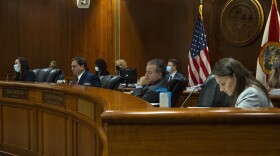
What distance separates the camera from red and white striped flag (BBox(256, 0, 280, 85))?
6.04 m

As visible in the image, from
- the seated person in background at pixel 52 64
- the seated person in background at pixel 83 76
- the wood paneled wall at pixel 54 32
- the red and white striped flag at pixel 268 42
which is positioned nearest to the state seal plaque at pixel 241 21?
the red and white striped flag at pixel 268 42

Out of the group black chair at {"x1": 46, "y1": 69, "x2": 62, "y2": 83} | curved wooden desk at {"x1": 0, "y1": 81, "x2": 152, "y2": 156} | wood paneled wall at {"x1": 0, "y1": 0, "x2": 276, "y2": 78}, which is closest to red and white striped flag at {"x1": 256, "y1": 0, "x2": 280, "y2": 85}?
wood paneled wall at {"x1": 0, "y1": 0, "x2": 276, "y2": 78}

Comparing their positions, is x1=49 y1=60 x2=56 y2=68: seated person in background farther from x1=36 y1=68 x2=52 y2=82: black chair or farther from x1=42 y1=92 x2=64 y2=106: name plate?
x1=42 y1=92 x2=64 y2=106: name plate

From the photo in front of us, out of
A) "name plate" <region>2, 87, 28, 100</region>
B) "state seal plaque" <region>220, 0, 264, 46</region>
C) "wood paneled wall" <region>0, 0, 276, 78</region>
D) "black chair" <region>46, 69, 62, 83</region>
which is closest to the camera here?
"name plate" <region>2, 87, 28, 100</region>

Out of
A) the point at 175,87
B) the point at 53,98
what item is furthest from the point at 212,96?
the point at 53,98

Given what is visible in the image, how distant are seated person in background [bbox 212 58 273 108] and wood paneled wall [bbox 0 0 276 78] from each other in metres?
6.15

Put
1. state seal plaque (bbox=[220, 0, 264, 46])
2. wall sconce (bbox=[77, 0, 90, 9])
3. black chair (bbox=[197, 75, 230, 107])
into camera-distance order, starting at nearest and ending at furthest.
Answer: black chair (bbox=[197, 75, 230, 107]) → state seal plaque (bbox=[220, 0, 264, 46]) → wall sconce (bbox=[77, 0, 90, 9])

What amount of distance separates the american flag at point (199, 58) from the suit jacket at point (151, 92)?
2.87 m

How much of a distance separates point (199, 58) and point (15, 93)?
3552 millimetres

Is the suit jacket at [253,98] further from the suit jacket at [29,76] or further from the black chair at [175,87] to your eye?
the suit jacket at [29,76]

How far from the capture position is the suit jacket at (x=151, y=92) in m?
4.09

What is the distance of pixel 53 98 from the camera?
4090mm

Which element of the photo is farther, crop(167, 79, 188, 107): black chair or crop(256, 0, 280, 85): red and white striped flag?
crop(256, 0, 280, 85): red and white striped flag

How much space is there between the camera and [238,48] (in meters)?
7.14
